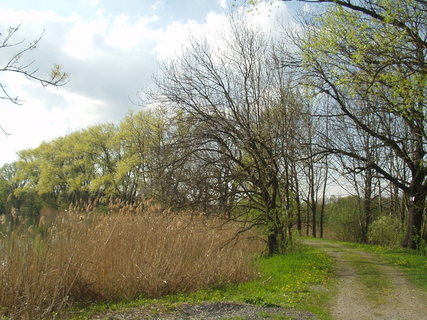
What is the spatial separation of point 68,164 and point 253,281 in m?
37.9

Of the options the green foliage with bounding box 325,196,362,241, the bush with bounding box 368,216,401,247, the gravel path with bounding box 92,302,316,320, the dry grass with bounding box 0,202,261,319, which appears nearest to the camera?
the gravel path with bounding box 92,302,316,320

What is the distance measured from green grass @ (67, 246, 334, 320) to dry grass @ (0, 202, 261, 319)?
40 centimetres

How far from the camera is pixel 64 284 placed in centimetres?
725

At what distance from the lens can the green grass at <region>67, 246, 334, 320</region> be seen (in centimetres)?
747

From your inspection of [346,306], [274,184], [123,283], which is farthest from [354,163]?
[123,283]

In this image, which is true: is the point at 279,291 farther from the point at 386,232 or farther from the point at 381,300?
the point at 386,232

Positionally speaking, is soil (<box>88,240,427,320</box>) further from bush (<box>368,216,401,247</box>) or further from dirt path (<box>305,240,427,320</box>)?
bush (<box>368,216,401,247</box>)

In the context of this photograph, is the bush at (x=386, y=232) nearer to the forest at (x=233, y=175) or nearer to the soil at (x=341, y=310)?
the forest at (x=233, y=175)

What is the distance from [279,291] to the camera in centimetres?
916

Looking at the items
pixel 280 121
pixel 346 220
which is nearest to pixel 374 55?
pixel 280 121

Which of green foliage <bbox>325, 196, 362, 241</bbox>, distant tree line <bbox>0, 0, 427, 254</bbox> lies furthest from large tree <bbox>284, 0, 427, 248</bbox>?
green foliage <bbox>325, 196, 362, 241</bbox>

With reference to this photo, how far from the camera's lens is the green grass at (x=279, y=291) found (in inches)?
294

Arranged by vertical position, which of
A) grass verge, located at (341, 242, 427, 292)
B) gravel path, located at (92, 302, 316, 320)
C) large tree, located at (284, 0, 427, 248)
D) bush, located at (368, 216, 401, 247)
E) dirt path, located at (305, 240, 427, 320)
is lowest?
gravel path, located at (92, 302, 316, 320)

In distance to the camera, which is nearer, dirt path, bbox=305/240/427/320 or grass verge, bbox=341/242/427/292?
dirt path, bbox=305/240/427/320
